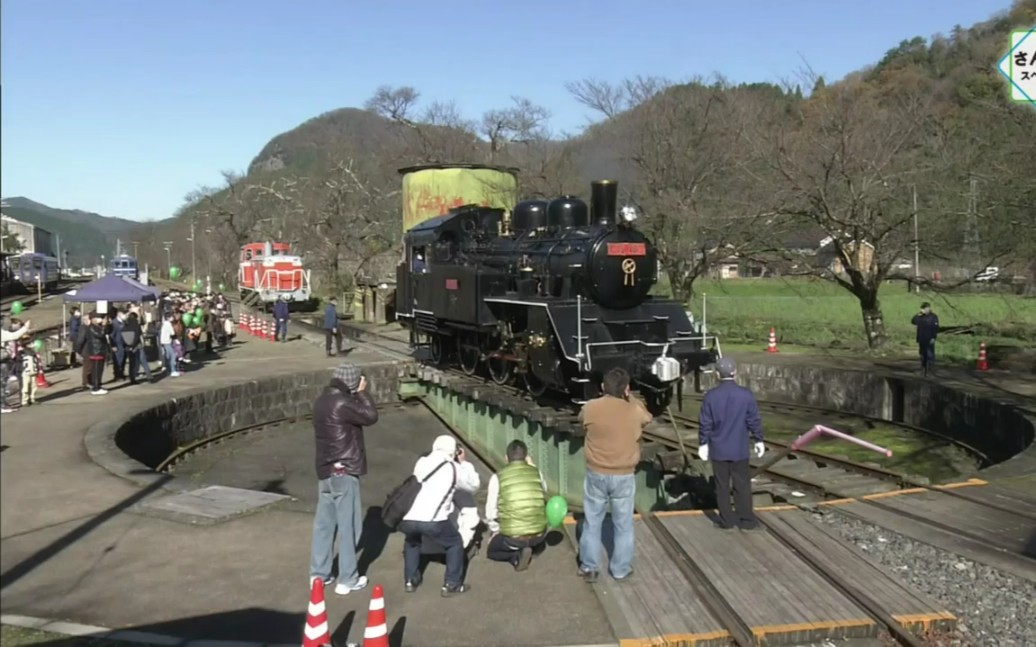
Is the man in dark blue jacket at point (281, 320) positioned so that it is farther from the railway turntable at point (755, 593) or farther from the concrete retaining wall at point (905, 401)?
the railway turntable at point (755, 593)

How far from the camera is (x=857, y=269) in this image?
22.3 meters

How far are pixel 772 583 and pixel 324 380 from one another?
15343 millimetres

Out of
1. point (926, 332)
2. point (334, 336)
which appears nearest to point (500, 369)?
point (926, 332)

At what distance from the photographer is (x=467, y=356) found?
17.9m

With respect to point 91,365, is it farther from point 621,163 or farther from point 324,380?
point 621,163

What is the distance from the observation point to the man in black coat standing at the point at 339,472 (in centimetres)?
615

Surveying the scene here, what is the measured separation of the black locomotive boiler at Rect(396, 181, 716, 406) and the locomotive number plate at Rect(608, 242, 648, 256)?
0.06 ft

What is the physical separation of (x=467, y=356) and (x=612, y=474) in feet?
38.3

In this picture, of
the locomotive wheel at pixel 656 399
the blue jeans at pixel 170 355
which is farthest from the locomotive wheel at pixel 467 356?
the blue jeans at pixel 170 355

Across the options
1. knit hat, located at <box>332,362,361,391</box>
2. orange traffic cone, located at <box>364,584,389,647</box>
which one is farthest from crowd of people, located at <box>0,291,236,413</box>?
orange traffic cone, located at <box>364,584,389,647</box>

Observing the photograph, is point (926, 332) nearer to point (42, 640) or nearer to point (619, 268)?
point (619, 268)

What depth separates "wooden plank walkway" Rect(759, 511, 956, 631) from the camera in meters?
5.57

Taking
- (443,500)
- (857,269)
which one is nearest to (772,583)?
(443,500)

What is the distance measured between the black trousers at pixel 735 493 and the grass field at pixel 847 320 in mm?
15946
